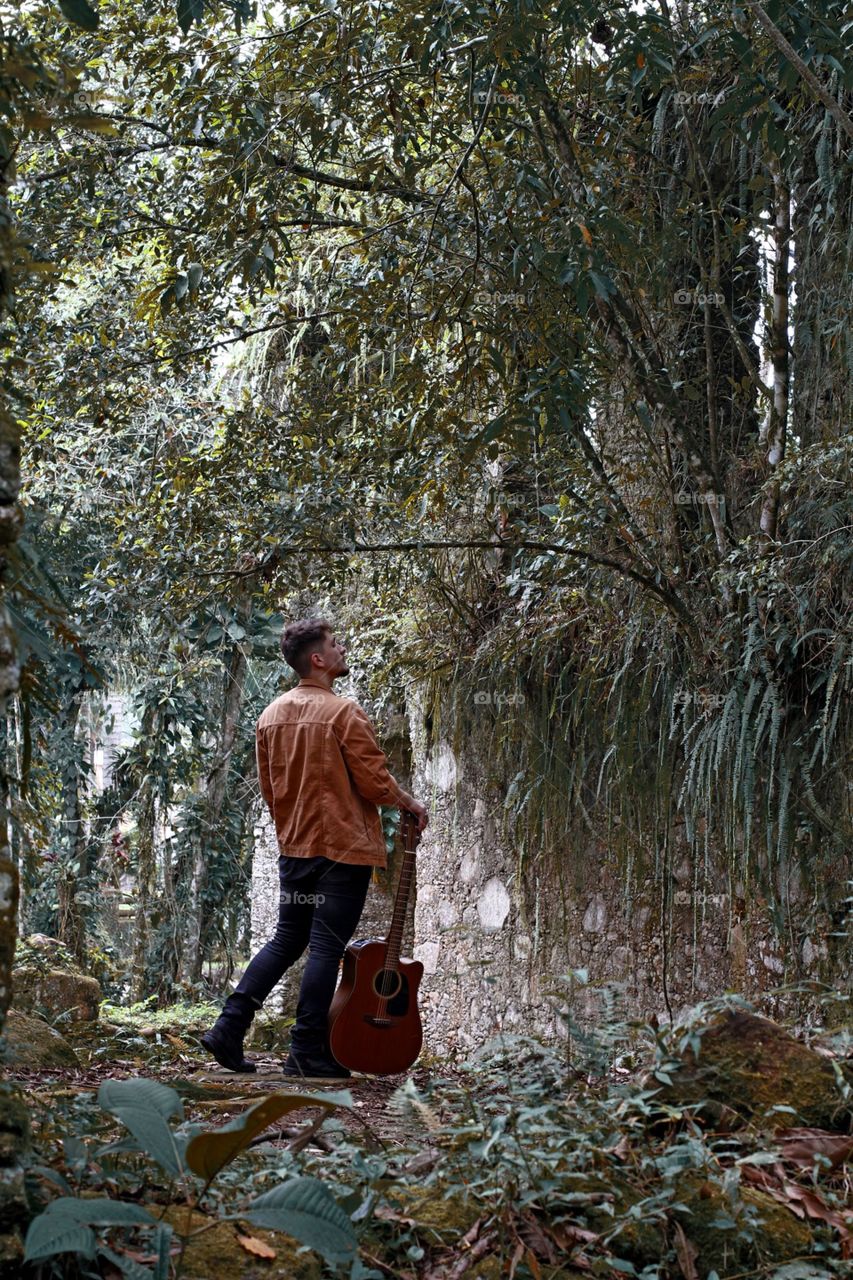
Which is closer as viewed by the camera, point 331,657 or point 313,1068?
point 313,1068

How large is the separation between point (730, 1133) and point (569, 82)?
3.99 meters

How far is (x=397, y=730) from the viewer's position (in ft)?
29.6

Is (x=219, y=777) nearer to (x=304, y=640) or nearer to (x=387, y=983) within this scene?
(x=304, y=640)

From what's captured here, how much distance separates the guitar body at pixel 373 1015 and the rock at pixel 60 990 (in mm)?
2055

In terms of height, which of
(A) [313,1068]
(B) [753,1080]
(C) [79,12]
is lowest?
(A) [313,1068]

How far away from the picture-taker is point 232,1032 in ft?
16.1

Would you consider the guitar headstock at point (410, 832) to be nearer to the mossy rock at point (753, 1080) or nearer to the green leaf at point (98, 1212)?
the mossy rock at point (753, 1080)

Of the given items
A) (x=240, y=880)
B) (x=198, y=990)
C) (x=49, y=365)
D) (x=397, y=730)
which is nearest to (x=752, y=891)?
(x=49, y=365)

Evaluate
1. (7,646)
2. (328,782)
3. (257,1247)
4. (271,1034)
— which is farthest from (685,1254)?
(271,1034)

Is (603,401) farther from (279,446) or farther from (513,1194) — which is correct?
(513,1194)

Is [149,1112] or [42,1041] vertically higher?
[149,1112]

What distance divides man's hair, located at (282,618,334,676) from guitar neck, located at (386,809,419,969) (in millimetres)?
757

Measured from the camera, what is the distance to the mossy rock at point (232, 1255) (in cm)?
189

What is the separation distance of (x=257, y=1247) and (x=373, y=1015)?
3123 millimetres
